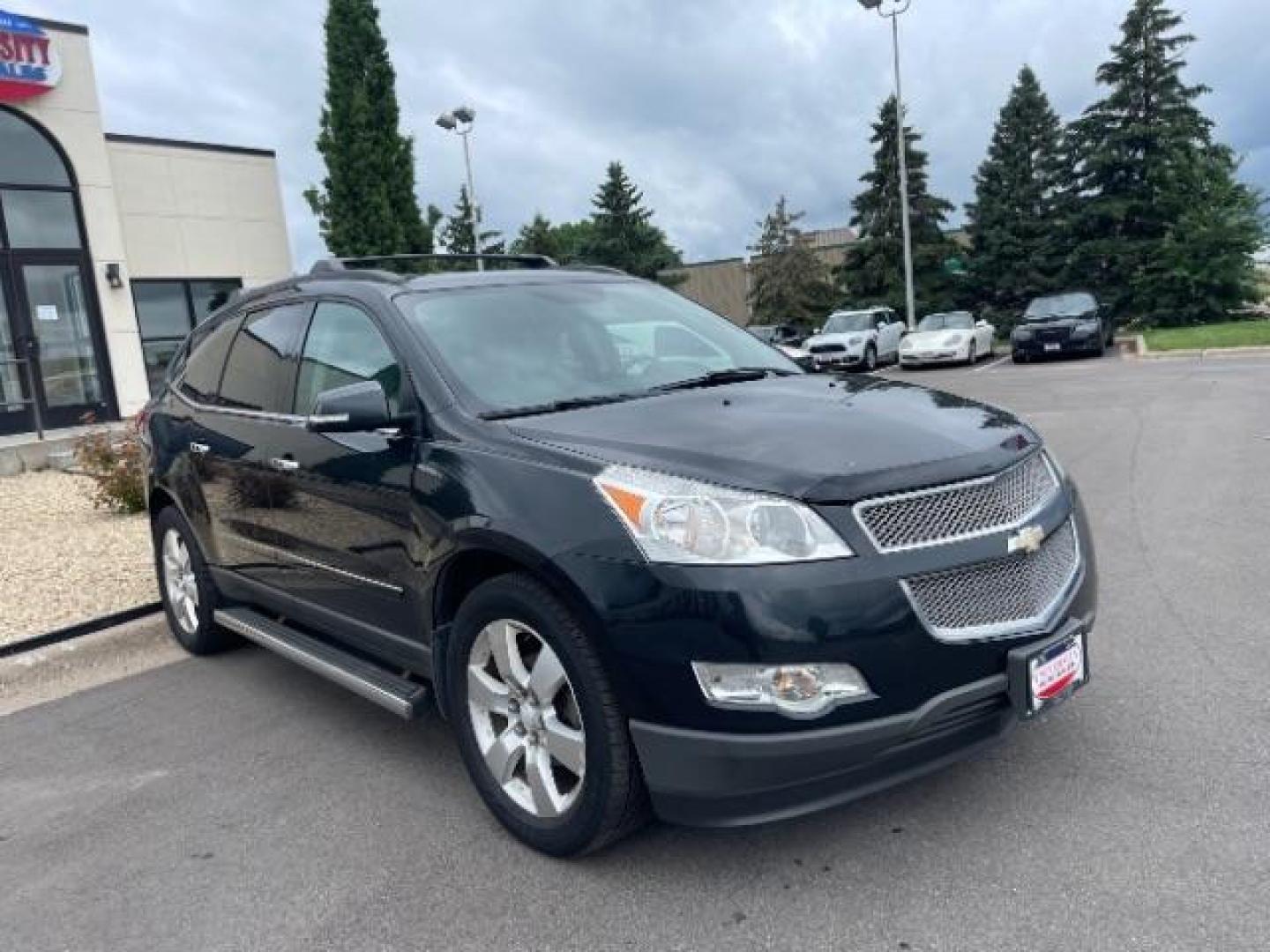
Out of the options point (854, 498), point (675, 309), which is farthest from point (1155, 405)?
point (854, 498)

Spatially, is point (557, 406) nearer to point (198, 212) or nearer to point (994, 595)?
point (994, 595)

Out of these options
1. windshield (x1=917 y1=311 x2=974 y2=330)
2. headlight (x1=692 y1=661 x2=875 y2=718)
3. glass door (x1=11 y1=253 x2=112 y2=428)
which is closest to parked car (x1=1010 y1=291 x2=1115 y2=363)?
windshield (x1=917 y1=311 x2=974 y2=330)

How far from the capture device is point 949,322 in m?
25.5

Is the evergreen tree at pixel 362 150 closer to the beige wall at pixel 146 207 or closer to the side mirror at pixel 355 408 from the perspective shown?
the beige wall at pixel 146 207

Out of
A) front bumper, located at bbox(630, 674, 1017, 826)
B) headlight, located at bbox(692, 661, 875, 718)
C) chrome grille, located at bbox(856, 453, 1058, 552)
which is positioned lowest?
front bumper, located at bbox(630, 674, 1017, 826)

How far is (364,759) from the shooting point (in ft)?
12.5

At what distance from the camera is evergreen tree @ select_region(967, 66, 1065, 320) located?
35.5m

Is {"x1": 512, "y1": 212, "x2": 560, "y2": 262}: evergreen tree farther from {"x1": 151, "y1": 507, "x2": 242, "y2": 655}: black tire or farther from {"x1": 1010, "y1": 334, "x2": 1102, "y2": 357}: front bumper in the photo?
{"x1": 151, "y1": 507, "x2": 242, "y2": 655}: black tire

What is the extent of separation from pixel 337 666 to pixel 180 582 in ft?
6.76

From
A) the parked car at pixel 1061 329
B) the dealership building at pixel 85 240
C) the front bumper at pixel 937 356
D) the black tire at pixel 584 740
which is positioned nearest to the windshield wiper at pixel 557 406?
the black tire at pixel 584 740

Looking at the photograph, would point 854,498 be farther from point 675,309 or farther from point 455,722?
point 675,309

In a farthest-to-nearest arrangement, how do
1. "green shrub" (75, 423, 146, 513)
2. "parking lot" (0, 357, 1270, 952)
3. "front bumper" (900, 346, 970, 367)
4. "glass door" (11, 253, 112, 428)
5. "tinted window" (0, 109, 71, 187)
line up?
"front bumper" (900, 346, 970, 367)
"glass door" (11, 253, 112, 428)
"tinted window" (0, 109, 71, 187)
"green shrub" (75, 423, 146, 513)
"parking lot" (0, 357, 1270, 952)

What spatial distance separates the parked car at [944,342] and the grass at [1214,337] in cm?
399

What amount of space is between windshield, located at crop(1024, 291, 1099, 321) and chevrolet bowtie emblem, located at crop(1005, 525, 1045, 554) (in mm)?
21993
